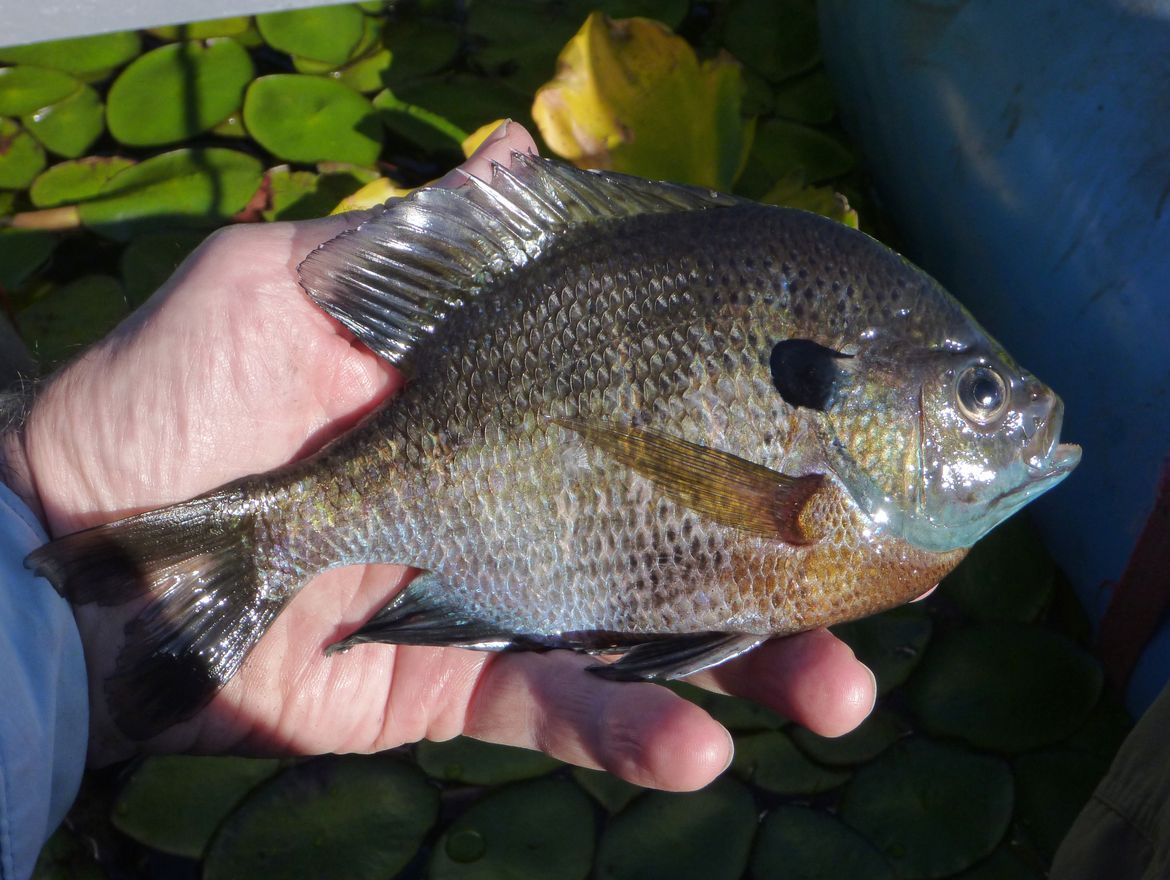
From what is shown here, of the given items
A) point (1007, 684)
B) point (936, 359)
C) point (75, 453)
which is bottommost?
point (1007, 684)

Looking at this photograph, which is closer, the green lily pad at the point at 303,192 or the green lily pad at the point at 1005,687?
the green lily pad at the point at 1005,687

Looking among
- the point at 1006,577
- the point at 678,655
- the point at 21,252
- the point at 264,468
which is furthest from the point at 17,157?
the point at 1006,577

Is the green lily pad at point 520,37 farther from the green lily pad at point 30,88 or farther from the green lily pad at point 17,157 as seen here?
the green lily pad at point 17,157

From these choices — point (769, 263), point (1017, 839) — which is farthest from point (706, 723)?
point (1017, 839)

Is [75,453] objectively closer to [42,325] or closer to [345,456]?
[345,456]

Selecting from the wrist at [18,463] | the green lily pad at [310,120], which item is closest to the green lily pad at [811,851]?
the wrist at [18,463]

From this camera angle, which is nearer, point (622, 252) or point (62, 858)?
point (622, 252)

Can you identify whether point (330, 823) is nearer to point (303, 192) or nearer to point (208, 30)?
point (303, 192)
